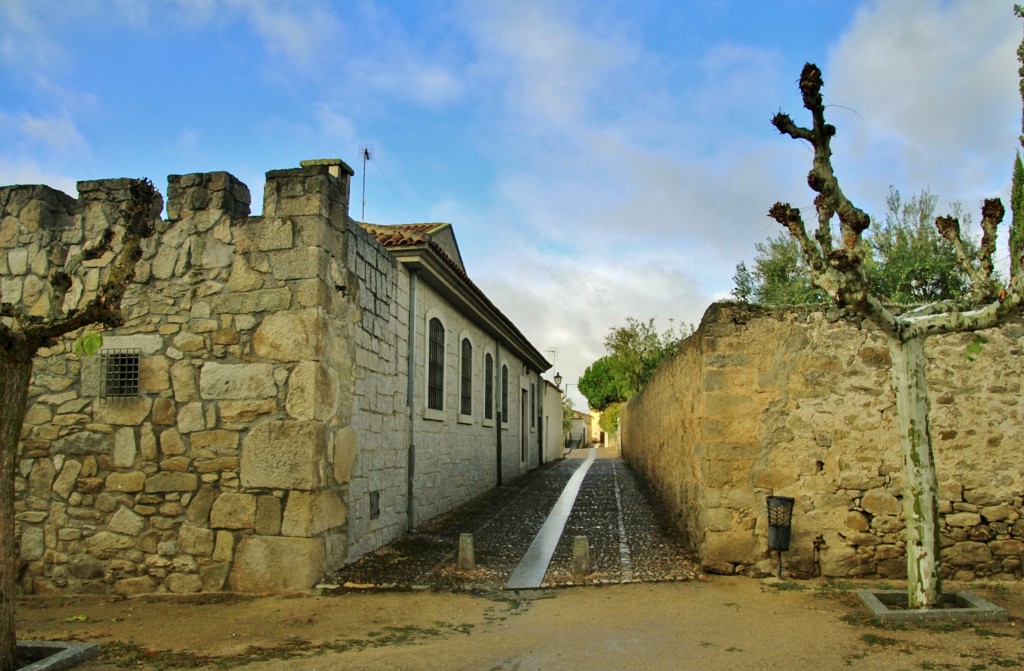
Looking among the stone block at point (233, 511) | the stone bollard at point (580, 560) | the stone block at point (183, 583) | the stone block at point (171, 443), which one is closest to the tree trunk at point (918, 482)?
the stone bollard at point (580, 560)

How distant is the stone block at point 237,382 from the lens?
6531 millimetres

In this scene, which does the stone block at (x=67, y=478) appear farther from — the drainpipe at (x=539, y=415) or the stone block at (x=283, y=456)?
the drainpipe at (x=539, y=415)

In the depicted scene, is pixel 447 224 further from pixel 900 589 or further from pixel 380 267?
pixel 900 589

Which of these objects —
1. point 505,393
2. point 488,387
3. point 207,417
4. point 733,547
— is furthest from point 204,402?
point 505,393

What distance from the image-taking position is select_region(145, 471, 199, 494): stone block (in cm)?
652

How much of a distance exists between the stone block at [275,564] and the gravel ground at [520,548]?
1.20 ft

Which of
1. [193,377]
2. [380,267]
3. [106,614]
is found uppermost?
[380,267]

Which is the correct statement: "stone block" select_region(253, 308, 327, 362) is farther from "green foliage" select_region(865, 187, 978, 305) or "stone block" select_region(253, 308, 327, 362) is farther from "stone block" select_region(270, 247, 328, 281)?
"green foliage" select_region(865, 187, 978, 305)

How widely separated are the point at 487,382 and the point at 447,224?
13.5ft

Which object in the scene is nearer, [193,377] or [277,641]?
[277,641]

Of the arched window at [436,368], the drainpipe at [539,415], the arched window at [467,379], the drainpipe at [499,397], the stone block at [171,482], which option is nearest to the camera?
the stone block at [171,482]

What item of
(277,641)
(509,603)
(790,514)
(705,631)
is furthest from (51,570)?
(790,514)

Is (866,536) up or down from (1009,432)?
down

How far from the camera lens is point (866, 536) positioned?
6418mm
